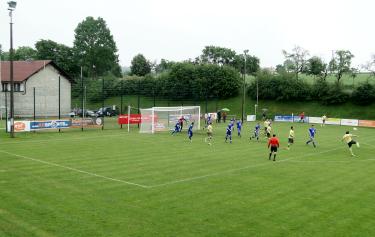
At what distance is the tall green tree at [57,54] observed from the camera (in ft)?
297

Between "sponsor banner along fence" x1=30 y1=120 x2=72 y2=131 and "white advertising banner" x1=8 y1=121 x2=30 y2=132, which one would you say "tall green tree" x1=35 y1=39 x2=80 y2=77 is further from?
"white advertising banner" x1=8 y1=121 x2=30 y2=132

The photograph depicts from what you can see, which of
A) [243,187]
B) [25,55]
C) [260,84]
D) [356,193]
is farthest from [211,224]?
[25,55]

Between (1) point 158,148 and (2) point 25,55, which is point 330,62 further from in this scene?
(2) point 25,55

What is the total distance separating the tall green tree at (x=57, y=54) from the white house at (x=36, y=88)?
2411 centimetres

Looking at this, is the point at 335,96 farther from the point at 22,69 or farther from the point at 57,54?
the point at 57,54

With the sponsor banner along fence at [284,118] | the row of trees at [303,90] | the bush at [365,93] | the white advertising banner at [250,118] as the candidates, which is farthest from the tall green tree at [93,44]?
the bush at [365,93]

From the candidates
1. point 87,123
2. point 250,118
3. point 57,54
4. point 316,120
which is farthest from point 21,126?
point 57,54

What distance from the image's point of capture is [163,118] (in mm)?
44750

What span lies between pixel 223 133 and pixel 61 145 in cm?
1793

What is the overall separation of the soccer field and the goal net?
12.7m

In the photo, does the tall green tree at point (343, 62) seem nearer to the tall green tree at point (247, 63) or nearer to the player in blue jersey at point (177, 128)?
the tall green tree at point (247, 63)

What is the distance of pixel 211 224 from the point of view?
12.9 m

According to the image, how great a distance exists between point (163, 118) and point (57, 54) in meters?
56.5

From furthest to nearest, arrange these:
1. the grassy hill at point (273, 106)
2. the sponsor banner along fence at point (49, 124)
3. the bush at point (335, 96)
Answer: the bush at point (335, 96), the grassy hill at point (273, 106), the sponsor banner along fence at point (49, 124)
